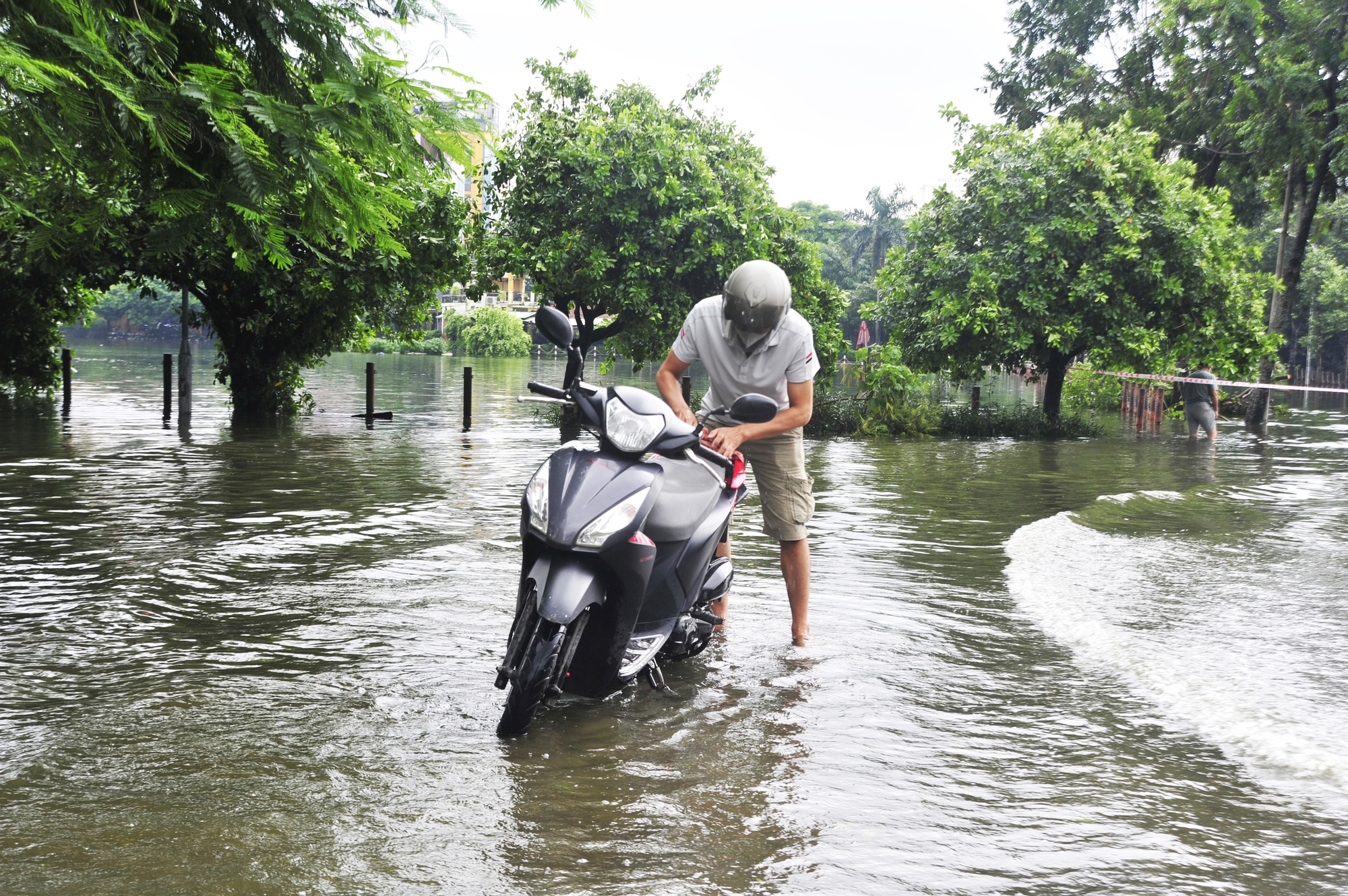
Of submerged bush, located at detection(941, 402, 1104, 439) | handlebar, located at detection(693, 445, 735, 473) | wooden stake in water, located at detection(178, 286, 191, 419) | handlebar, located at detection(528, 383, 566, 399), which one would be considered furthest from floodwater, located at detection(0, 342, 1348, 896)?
submerged bush, located at detection(941, 402, 1104, 439)

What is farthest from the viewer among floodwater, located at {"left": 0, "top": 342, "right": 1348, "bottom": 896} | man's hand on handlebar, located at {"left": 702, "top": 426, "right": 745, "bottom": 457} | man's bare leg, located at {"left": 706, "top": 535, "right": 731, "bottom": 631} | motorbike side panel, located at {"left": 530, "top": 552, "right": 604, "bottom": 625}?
man's bare leg, located at {"left": 706, "top": 535, "right": 731, "bottom": 631}

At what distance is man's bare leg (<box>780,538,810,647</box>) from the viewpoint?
5.46 m

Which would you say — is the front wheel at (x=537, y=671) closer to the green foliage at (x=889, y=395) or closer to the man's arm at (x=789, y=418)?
the man's arm at (x=789, y=418)

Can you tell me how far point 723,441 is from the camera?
15.6ft

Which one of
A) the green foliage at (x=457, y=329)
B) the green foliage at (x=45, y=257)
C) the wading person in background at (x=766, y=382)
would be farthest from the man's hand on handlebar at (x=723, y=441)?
the green foliage at (x=457, y=329)

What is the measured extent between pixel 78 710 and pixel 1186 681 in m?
4.58

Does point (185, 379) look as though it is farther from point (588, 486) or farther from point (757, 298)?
point (588, 486)

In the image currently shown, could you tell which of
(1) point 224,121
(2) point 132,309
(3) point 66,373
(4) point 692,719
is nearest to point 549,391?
(4) point 692,719

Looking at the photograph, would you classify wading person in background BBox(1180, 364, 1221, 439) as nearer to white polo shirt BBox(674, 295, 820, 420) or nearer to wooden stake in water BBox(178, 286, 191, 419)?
white polo shirt BBox(674, 295, 820, 420)

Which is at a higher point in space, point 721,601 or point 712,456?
point 712,456

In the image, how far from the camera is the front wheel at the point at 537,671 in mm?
3891

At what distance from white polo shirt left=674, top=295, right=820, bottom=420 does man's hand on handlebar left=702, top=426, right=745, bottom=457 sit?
0.25 meters

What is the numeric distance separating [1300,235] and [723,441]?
84.0 feet

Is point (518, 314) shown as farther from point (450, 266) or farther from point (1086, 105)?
point (450, 266)
